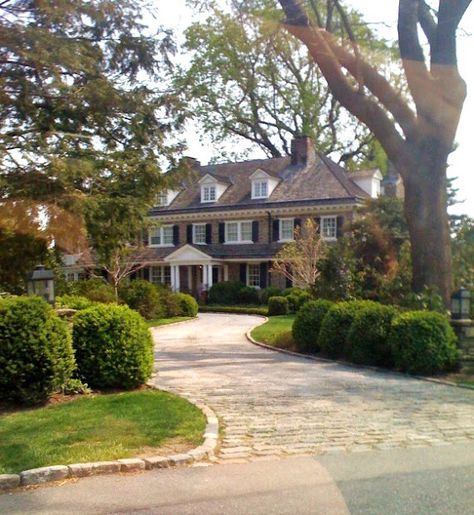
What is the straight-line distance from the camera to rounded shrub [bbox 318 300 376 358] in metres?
13.8

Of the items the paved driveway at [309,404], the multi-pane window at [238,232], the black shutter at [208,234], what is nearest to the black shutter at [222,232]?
the multi-pane window at [238,232]

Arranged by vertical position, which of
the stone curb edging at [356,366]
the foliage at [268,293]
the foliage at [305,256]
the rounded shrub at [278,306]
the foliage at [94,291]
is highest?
the foliage at [305,256]

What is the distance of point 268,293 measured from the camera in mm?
33969

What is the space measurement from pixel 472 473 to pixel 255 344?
449 inches

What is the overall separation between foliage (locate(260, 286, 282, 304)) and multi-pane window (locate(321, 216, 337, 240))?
13.8 feet

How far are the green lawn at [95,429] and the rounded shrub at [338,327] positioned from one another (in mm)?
5719

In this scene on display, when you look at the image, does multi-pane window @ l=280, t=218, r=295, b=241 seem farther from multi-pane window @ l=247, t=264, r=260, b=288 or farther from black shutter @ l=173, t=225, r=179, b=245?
black shutter @ l=173, t=225, r=179, b=245

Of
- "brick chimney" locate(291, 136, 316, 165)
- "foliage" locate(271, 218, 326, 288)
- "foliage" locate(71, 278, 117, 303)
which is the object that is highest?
"brick chimney" locate(291, 136, 316, 165)

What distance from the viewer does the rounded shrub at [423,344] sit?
1163cm

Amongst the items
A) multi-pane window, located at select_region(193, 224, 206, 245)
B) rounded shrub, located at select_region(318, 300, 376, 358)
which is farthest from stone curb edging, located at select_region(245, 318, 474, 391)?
multi-pane window, located at select_region(193, 224, 206, 245)

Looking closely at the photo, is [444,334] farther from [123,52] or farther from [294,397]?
[123,52]

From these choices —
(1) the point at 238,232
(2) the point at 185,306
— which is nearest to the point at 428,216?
(2) the point at 185,306

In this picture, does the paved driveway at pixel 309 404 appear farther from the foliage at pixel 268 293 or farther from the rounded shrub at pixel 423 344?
the foliage at pixel 268 293

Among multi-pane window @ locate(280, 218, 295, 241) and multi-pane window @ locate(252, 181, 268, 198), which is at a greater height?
multi-pane window @ locate(252, 181, 268, 198)
